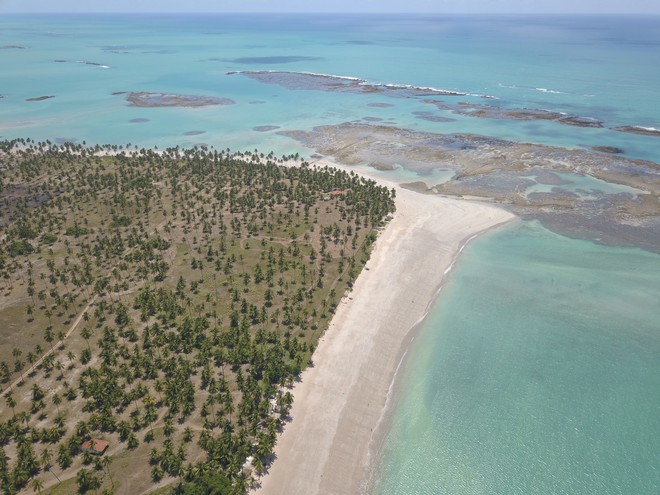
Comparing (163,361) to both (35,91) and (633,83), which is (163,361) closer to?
(35,91)

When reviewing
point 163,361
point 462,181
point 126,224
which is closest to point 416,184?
point 462,181

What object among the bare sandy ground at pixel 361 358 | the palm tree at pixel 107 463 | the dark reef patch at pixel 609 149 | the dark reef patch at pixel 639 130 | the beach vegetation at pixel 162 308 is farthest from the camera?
the dark reef patch at pixel 639 130

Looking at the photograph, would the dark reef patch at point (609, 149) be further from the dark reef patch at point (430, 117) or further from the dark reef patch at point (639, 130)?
the dark reef patch at point (430, 117)

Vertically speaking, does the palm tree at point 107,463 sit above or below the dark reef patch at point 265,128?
below

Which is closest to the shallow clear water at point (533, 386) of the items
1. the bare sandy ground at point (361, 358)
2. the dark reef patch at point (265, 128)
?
the bare sandy ground at point (361, 358)

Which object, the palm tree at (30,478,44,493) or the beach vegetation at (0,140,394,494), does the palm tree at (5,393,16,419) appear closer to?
the beach vegetation at (0,140,394,494)

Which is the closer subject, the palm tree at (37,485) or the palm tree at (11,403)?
the palm tree at (37,485)

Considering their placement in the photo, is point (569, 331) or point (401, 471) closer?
point (401, 471)

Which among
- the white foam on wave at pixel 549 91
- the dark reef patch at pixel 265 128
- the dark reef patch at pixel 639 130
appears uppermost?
the white foam on wave at pixel 549 91
